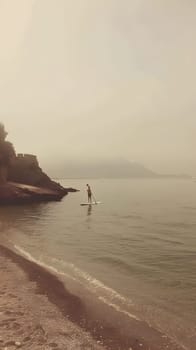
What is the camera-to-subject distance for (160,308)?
43.9 feet

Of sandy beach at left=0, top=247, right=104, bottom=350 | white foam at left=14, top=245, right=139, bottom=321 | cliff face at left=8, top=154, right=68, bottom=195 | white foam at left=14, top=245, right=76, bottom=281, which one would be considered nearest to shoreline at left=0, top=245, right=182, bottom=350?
sandy beach at left=0, top=247, right=104, bottom=350

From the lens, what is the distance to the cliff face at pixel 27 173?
8050 cm

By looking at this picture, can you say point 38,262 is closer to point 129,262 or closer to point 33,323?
point 129,262

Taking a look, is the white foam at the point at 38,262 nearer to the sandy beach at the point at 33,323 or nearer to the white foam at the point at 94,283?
the white foam at the point at 94,283

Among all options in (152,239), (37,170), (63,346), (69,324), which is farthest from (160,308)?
(37,170)

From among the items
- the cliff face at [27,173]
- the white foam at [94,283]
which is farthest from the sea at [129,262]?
the cliff face at [27,173]

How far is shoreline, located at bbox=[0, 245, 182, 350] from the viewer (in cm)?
1012

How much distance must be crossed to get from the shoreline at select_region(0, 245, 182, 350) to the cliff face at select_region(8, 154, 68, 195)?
66169 millimetres

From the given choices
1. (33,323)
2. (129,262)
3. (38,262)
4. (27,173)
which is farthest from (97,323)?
(27,173)

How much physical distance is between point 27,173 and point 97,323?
7259cm

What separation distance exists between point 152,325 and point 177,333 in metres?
0.91

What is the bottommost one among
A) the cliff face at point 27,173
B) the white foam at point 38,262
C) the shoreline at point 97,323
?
the shoreline at point 97,323

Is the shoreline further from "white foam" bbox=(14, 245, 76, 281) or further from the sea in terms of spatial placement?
"white foam" bbox=(14, 245, 76, 281)

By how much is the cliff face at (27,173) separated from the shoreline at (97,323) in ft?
217
